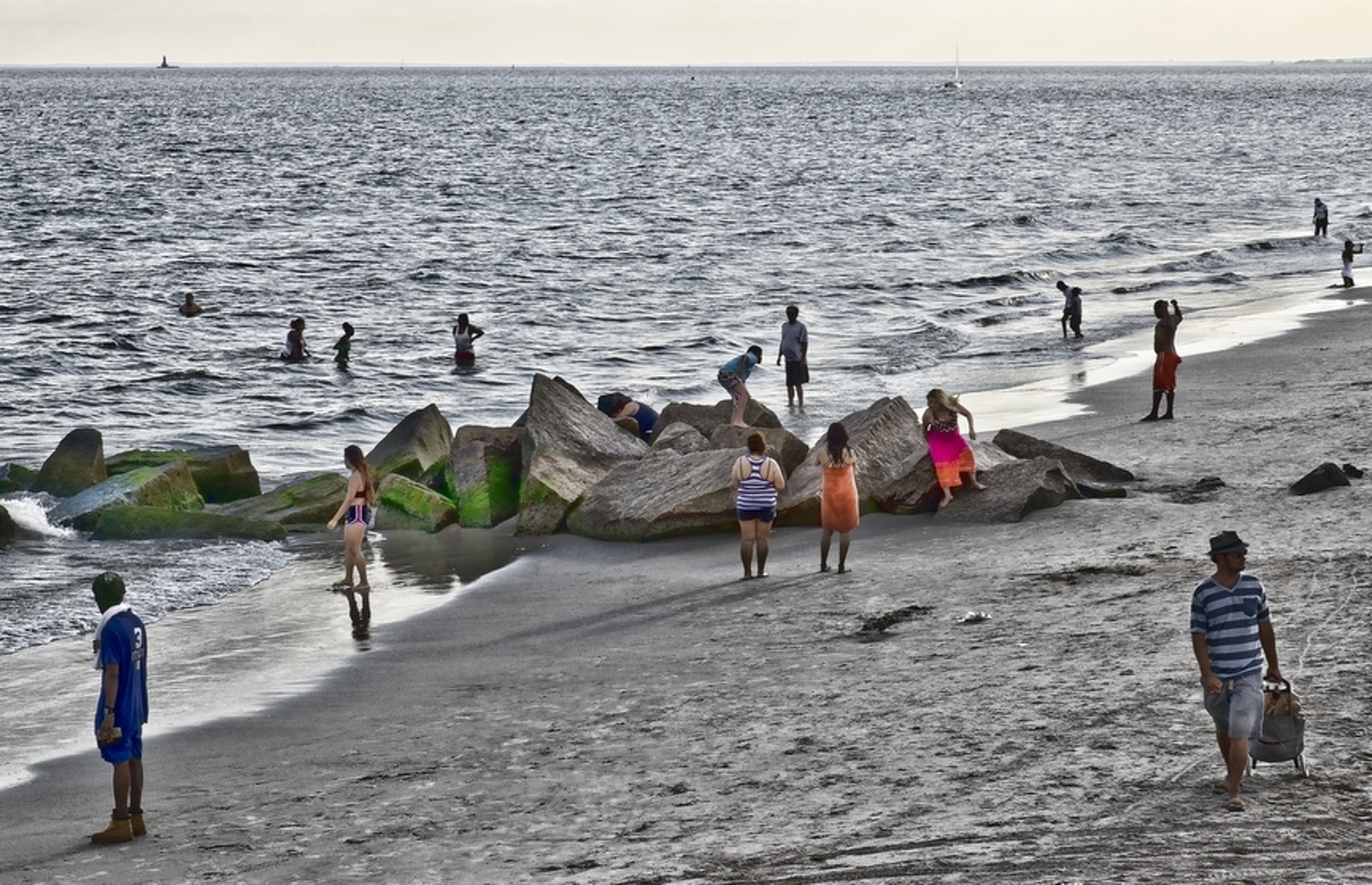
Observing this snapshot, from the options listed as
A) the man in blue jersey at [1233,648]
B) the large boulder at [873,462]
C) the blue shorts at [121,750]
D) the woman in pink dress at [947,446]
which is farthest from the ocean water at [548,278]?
the man in blue jersey at [1233,648]

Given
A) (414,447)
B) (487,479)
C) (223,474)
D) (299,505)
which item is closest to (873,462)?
(487,479)

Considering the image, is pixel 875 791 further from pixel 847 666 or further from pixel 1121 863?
pixel 847 666

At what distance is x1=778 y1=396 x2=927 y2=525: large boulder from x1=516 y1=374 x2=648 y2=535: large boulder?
7.10 feet

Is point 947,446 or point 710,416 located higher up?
point 947,446

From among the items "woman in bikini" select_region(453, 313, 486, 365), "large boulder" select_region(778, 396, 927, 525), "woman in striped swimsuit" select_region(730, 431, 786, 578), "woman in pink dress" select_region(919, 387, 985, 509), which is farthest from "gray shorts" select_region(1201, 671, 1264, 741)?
"woman in bikini" select_region(453, 313, 486, 365)

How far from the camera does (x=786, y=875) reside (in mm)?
7883

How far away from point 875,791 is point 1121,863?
1.69 metres

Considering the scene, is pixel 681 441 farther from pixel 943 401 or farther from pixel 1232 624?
pixel 1232 624

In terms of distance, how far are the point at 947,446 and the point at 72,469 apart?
11.7 meters

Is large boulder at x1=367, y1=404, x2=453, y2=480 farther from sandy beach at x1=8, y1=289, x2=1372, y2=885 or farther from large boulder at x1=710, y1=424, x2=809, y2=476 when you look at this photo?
sandy beach at x1=8, y1=289, x2=1372, y2=885

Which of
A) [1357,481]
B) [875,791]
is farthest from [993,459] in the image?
[875,791]

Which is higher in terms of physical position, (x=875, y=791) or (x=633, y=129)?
(x=633, y=129)

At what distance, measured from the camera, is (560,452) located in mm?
18969

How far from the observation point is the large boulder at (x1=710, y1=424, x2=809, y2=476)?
18.0 m
